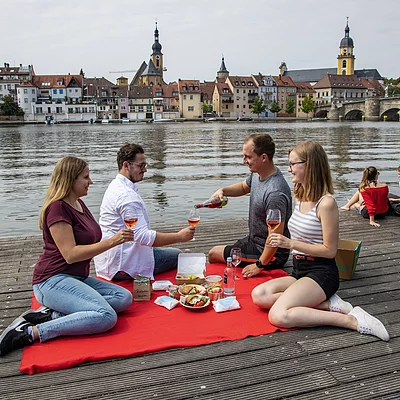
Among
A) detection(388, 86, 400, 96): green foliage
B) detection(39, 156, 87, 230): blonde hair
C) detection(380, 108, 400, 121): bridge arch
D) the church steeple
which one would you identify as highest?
the church steeple

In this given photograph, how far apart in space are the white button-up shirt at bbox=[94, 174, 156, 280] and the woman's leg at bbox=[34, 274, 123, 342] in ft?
2.56

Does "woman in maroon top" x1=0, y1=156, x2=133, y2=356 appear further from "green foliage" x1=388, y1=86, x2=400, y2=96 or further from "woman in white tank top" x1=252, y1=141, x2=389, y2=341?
"green foliage" x1=388, y1=86, x2=400, y2=96

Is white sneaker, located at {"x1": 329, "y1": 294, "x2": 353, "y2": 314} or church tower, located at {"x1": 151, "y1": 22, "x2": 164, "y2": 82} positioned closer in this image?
white sneaker, located at {"x1": 329, "y1": 294, "x2": 353, "y2": 314}

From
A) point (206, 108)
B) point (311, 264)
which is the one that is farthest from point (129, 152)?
point (206, 108)

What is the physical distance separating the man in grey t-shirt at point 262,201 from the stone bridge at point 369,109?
89.2 metres

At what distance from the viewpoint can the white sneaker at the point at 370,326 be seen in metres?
3.58

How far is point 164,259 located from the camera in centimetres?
518

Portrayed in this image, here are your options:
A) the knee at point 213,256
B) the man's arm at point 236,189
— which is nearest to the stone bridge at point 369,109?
the man's arm at point 236,189

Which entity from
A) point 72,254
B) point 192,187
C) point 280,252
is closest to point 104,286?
point 72,254

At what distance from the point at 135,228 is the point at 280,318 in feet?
5.33

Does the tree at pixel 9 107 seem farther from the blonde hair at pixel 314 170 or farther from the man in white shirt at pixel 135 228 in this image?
the blonde hair at pixel 314 170

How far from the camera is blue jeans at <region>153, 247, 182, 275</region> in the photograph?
5.14m

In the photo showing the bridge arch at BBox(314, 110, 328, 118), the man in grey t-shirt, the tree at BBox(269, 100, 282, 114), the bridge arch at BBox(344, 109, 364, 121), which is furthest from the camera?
the bridge arch at BBox(314, 110, 328, 118)

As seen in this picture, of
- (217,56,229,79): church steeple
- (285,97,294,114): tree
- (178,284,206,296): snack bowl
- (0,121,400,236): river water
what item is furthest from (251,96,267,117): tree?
(178,284,206,296): snack bowl
